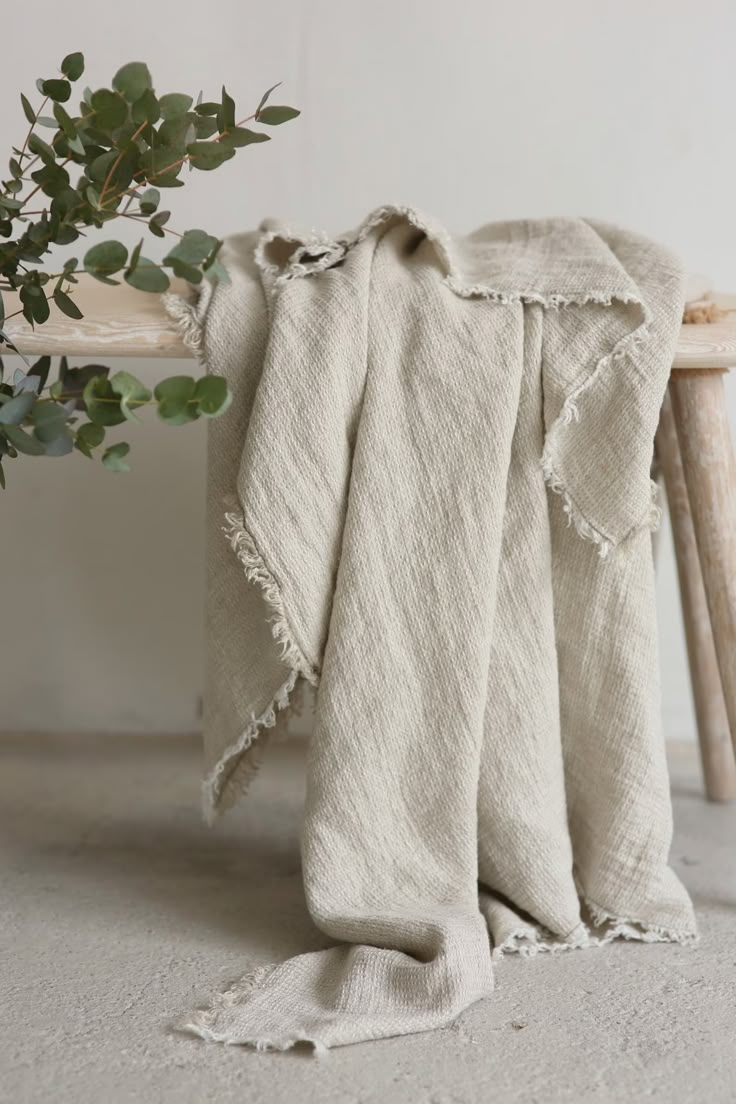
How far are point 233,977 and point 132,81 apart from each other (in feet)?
2.15

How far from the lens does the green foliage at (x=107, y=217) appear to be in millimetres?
675

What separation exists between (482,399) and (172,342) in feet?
0.87

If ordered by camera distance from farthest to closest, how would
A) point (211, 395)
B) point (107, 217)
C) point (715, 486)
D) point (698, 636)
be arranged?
point (698, 636)
point (715, 486)
point (107, 217)
point (211, 395)

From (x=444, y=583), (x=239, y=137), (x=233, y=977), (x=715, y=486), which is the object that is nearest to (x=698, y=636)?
(x=715, y=486)

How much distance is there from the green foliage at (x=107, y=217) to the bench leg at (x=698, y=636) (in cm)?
62

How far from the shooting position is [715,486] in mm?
963

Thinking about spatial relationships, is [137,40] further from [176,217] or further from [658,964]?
[658,964]

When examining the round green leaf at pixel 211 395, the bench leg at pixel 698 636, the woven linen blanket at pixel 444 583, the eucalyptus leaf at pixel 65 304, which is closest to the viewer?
the round green leaf at pixel 211 395

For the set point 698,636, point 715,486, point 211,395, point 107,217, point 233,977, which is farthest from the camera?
point 698,636

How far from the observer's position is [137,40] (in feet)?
4.46

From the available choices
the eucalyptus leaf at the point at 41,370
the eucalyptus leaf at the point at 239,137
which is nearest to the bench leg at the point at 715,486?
the eucalyptus leaf at the point at 239,137

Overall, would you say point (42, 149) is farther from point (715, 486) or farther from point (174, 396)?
point (715, 486)

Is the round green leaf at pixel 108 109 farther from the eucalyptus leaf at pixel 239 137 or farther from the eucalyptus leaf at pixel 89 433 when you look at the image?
the eucalyptus leaf at pixel 89 433

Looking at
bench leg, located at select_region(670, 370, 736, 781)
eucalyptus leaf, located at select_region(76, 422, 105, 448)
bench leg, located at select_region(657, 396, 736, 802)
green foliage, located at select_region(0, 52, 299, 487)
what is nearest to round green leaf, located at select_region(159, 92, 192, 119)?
green foliage, located at select_region(0, 52, 299, 487)
